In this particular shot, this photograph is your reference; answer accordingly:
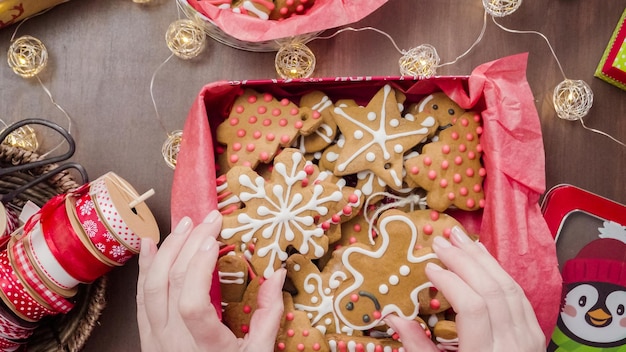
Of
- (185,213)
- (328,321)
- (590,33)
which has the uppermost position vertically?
(590,33)

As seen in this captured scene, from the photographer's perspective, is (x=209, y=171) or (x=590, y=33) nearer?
(x=209, y=171)

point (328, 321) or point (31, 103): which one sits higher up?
point (31, 103)

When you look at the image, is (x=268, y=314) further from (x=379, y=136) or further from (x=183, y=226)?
(x=379, y=136)

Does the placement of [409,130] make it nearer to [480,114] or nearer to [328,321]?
[480,114]

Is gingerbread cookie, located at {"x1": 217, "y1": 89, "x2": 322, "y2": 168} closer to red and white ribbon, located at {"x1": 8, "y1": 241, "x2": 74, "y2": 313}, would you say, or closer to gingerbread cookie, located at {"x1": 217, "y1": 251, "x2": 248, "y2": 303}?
gingerbread cookie, located at {"x1": 217, "y1": 251, "x2": 248, "y2": 303}

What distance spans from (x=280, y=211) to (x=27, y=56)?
557mm

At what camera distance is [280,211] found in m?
0.95

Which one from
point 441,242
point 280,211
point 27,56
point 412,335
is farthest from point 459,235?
point 27,56

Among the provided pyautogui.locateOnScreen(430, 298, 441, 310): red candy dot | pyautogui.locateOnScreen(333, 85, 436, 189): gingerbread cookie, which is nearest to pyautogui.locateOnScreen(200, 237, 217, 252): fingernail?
pyautogui.locateOnScreen(333, 85, 436, 189): gingerbread cookie

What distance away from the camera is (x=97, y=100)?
115cm

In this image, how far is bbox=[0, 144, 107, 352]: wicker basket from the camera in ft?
3.36

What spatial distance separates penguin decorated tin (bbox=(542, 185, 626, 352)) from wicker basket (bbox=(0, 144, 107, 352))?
787 millimetres

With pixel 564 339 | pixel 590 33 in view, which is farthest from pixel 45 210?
pixel 590 33

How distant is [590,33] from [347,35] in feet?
1.49
